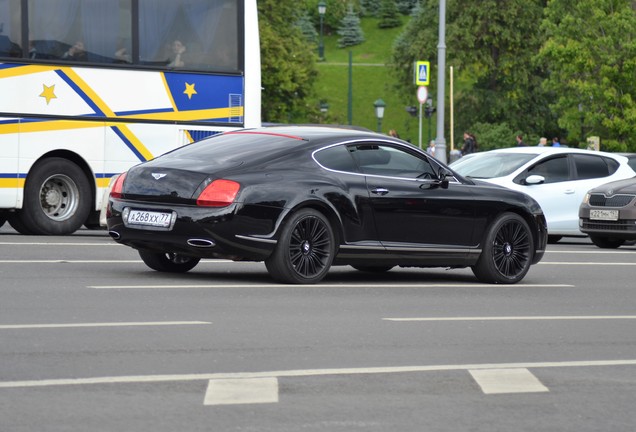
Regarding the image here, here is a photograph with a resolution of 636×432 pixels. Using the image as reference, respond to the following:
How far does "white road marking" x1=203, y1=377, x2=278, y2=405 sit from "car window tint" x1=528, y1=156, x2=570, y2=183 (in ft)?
55.1

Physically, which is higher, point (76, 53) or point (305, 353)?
point (76, 53)

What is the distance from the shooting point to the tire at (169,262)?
48.1ft

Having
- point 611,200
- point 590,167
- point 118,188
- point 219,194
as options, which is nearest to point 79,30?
point 118,188

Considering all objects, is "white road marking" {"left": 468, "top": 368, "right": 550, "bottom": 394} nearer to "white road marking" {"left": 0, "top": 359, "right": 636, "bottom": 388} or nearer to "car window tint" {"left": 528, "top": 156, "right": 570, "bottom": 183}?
"white road marking" {"left": 0, "top": 359, "right": 636, "bottom": 388}

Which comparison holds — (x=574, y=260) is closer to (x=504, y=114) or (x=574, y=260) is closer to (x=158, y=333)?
(x=158, y=333)

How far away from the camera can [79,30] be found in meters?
21.1

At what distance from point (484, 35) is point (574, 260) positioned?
6059 centimetres

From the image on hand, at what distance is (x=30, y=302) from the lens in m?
11.5

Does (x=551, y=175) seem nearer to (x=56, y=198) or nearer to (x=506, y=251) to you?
(x=56, y=198)

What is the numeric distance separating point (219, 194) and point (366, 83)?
383 ft

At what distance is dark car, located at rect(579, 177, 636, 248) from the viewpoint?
23078 millimetres

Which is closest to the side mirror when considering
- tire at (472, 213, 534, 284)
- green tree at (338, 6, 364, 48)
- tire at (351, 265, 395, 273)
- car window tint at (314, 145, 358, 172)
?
tire at (351, 265, 395, 273)

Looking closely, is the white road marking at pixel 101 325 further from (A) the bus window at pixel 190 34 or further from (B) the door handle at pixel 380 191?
(A) the bus window at pixel 190 34

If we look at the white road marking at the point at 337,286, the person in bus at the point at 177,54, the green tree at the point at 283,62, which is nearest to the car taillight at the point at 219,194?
the white road marking at the point at 337,286
